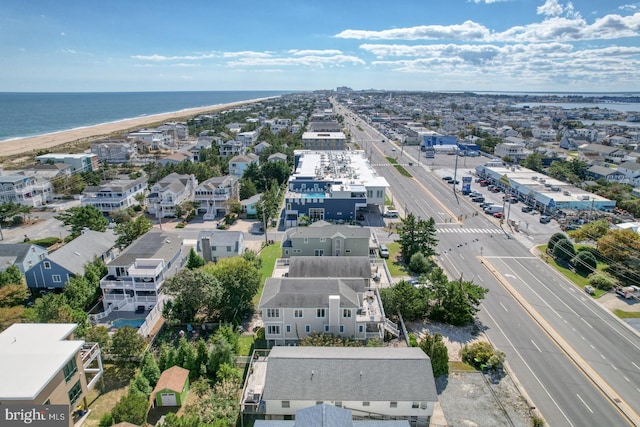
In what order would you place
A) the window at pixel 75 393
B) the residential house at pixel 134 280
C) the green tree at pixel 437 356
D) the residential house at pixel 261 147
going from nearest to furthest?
the window at pixel 75 393
the green tree at pixel 437 356
the residential house at pixel 134 280
the residential house at pixel 261 147

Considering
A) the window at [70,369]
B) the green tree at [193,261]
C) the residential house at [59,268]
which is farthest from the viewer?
the green tree at [193,261]

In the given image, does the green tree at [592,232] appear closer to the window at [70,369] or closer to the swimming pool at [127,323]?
the swimming pool at [127,323]

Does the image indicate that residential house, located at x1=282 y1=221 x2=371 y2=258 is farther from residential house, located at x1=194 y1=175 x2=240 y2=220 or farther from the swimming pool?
A: residential house, located at x1=194 y1=175 x2=240 y2=220

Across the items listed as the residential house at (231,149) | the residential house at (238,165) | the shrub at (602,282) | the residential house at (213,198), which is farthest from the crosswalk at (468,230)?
the residential house at (231,149)

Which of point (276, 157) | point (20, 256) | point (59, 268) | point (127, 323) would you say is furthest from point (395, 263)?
point (276, 157)

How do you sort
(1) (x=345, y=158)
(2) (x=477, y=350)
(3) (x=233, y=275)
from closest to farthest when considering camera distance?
(2) (x=477, y=350)
(3) (x=233, y=275)
(1) (x=345, y=158)

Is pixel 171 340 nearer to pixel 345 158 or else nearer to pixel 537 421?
pixel 537 421

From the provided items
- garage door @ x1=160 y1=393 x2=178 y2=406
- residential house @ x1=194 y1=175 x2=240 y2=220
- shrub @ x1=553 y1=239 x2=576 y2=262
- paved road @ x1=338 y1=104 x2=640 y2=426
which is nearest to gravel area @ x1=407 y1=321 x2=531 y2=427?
paved road @ x1=338 y1=104 x2=640 y2=426

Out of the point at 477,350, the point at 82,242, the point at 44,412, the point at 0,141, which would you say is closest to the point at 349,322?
the point at 477,350
